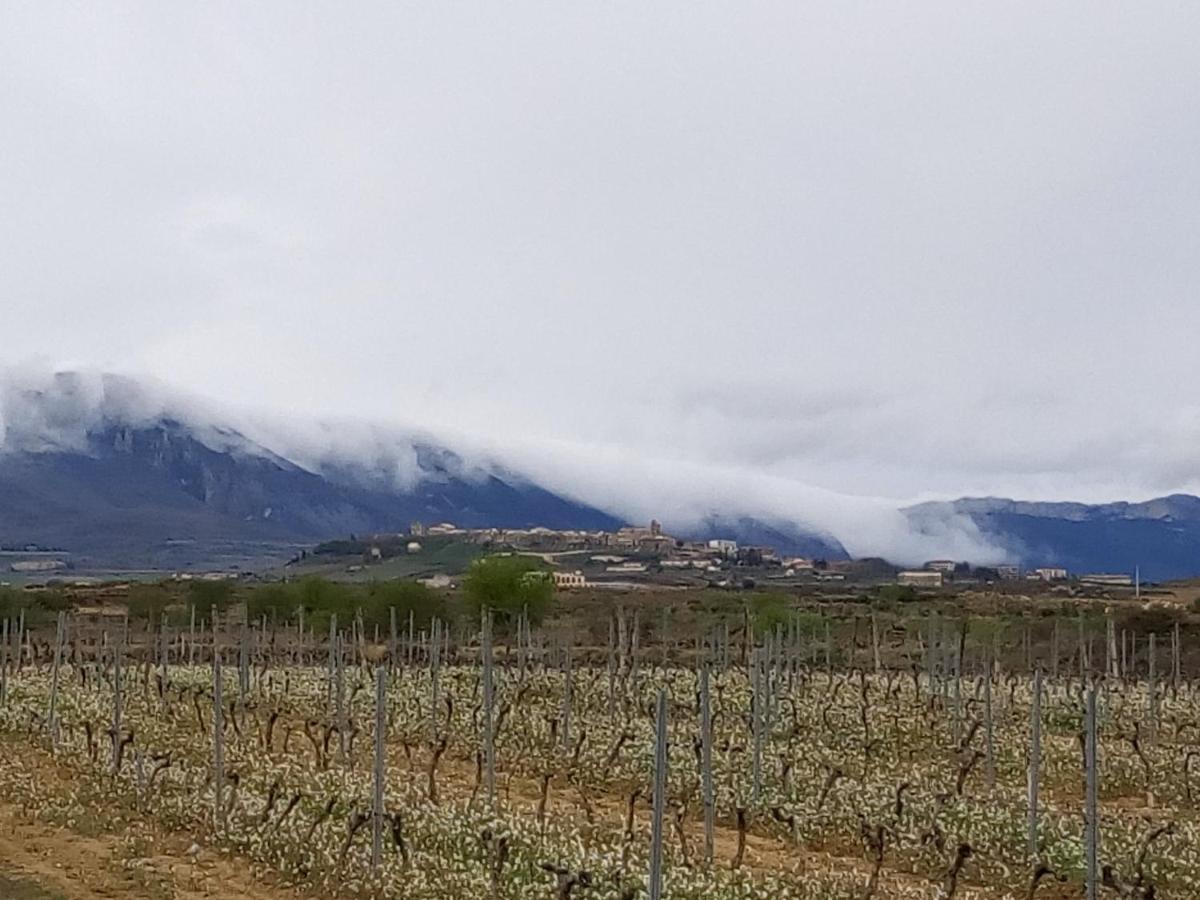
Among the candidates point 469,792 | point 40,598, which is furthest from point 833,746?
point 40,598

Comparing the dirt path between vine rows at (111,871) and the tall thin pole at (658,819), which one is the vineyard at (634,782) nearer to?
the tall thin pole at (658,819)

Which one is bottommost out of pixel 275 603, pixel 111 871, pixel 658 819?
pixel 111 871

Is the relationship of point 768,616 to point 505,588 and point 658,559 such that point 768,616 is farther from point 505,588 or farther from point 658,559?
point 658,559

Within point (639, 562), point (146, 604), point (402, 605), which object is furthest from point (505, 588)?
point (639, 562)

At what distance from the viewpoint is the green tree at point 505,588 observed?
49.9 meters

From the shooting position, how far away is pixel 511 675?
33094mm

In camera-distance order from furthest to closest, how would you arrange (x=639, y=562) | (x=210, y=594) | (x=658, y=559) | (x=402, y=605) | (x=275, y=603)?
(x=658, y=559), (x=639, y=562), (x=210, y=594), (x=275, y=603), (x=402, y=605)

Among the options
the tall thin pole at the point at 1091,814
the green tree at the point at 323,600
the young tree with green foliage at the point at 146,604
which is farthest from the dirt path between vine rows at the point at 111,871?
the young tree with green foliage at the point at 146,604

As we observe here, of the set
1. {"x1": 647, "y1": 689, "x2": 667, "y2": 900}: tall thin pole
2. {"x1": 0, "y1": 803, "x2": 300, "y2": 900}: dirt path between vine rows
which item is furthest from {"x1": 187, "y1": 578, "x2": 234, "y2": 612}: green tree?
{"x1": 647, "y1": 689, "x2": 667, "y2": 900}: tall thin pole

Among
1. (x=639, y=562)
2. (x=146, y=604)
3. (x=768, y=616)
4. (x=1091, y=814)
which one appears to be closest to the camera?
(x=1091, y=814)

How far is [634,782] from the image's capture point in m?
19.4

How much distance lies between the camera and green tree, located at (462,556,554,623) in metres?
49.9

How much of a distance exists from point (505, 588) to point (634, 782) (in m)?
31.1

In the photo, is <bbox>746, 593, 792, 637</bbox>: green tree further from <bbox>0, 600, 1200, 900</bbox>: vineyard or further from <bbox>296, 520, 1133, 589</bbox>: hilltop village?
<bbox>296, 520, 1133, 589</bbox>: hilltop village
